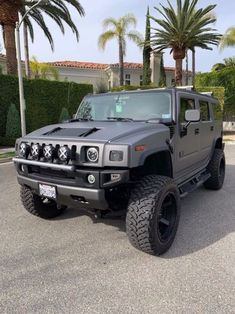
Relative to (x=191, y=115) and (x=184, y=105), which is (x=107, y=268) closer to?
(x=191, y=115)

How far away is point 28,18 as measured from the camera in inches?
704

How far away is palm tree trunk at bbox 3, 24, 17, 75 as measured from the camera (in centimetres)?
1525

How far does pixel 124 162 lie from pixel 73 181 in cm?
64

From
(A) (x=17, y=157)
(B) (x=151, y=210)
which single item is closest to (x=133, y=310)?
(B) (x=151, y=210)

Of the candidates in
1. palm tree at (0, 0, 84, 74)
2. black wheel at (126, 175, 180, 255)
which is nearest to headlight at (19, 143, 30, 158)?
black wheel at (126, 175, 180, 255)

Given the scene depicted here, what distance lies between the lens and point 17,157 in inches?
161

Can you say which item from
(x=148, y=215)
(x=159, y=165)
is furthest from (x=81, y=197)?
(x=159, y=165)

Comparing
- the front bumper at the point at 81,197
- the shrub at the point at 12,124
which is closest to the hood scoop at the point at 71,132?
the front bumper at the point at 81,197

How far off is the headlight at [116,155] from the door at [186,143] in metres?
1.38

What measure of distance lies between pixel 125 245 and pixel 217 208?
7.01ft

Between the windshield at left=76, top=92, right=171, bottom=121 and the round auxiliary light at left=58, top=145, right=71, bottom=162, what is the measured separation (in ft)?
3.76

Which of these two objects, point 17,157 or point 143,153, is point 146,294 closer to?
point 143,153

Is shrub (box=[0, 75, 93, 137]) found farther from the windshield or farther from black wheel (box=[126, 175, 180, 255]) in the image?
black wheel (box=[126, 175, 180, 255])

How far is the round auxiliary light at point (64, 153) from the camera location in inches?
135
